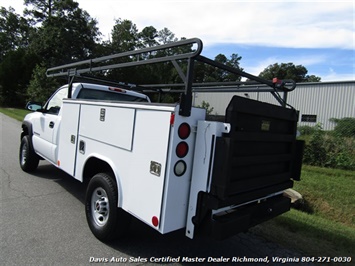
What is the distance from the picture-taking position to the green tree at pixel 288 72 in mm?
79619

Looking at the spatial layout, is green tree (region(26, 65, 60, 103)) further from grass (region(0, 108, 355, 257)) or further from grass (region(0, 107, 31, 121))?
grass (region(0, 108, 355, 257))

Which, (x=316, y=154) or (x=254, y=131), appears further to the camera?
(x=316, y=154)

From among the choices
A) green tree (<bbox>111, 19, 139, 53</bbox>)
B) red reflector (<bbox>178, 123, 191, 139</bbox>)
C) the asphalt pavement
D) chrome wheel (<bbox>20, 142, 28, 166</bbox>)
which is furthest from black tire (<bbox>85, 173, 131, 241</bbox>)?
green tree (<bbox>111, 19, 139, 53</bbox>)

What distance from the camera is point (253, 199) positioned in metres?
3.10

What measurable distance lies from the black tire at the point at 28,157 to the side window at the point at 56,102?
107 centimetres

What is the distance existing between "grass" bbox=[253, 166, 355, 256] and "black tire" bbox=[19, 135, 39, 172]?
16.3 ft

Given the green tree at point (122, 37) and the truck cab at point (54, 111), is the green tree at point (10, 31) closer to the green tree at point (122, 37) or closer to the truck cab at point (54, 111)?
the green tree at point (122, 37)

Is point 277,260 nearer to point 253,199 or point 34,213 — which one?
point 253,199

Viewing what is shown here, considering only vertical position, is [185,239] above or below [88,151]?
below

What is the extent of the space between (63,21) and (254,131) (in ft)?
Answer: 131

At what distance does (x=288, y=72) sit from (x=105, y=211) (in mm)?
85598

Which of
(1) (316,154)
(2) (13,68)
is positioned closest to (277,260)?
(1) (316,154)

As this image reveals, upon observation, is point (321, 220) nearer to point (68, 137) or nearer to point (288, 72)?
point (68, 137)

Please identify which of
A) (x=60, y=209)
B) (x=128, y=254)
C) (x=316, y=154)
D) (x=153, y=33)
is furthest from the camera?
(x=153, y=33)
